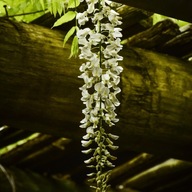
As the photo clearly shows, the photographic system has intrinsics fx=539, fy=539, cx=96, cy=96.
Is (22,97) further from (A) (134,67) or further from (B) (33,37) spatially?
(A) (134,67)

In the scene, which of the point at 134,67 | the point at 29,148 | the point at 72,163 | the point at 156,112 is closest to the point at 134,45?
the point at 134,67

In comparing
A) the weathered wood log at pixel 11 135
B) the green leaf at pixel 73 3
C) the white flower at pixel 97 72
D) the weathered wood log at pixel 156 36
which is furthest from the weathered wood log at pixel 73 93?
the weathered wood log at pixel 11 135

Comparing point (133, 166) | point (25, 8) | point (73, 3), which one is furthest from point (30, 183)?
point (73, 3)

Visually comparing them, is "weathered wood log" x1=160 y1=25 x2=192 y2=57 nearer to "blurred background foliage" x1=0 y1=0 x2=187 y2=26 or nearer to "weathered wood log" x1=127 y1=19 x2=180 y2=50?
"weathered wood log" x1=127 y1=19 x2=180 y2=50

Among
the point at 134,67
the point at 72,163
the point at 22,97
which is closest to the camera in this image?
the point at 22,97

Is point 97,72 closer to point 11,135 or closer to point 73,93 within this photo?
point 73,93

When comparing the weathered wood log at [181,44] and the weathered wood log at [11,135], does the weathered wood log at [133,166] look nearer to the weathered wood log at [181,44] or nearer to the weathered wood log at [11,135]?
the weathered wood log at [11,135]
